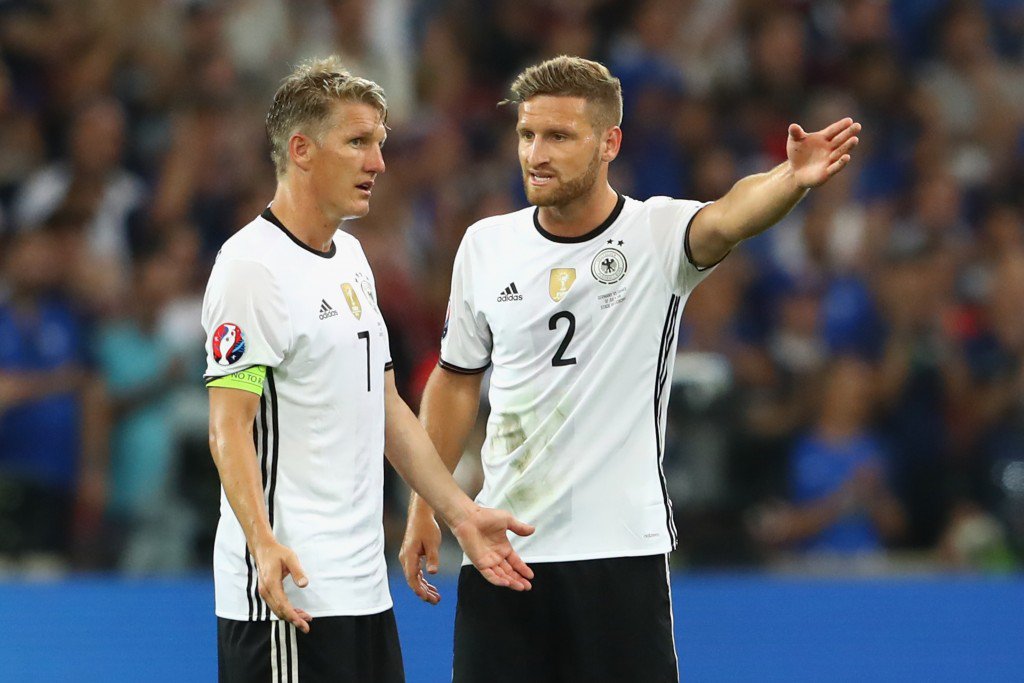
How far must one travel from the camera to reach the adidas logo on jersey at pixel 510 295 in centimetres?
457

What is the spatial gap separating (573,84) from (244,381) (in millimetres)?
1303

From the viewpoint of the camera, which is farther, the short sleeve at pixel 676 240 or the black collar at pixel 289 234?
the short sleeve at pixel 676 240

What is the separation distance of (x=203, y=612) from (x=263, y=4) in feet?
15.6

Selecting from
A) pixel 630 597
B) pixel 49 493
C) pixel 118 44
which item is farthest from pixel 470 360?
pixel 118 44

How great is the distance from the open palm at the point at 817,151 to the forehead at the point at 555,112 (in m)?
0.65

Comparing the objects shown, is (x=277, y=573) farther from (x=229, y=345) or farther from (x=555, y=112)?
(x=555, y=112)

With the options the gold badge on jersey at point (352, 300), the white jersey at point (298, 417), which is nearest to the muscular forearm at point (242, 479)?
the white jersey at point (298, 417)

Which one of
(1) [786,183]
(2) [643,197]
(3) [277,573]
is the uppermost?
(2) [643,197]

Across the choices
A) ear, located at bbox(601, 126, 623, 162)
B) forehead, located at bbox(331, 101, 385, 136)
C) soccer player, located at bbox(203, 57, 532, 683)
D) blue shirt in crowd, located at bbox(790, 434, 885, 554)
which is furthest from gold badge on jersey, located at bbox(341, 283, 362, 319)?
blue shirt in crowd, located at bbox(790, 434, 885, 554)

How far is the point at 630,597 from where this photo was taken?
4414mm

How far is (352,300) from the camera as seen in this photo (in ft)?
13.8

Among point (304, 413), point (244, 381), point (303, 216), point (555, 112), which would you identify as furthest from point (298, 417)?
point (555, 112)

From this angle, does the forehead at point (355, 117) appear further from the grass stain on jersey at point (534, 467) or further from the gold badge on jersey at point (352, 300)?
the grass stain on jersey at point (534, 467)

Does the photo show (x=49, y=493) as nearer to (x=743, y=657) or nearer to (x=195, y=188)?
(x=195, y=188)
